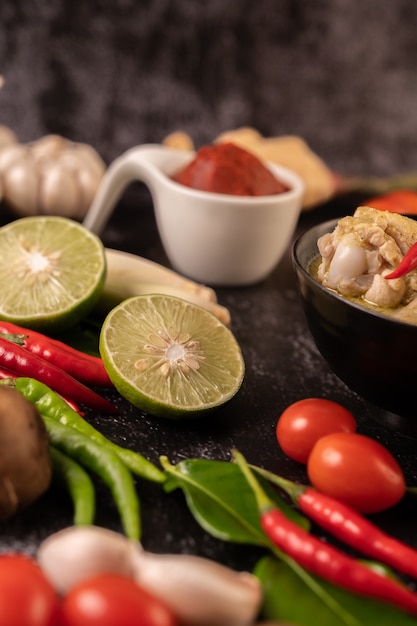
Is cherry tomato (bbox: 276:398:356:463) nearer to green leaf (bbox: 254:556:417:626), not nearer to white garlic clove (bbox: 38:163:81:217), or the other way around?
green leaf (bbox: 254:556:417:626)

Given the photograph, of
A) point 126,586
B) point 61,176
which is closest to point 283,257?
point 61,176

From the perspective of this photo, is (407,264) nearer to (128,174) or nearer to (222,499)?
(222,499)

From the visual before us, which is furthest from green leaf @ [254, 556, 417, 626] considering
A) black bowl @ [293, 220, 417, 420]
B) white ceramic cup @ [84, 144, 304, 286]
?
white ceramic cup @ [84, 144, 304, 286]

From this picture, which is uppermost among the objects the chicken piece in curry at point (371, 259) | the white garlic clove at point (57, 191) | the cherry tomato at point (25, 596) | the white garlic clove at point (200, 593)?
the chicken piece in curry at point (371, 259)

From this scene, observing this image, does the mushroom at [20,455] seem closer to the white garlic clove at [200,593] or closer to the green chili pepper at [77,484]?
the green chili pepper at [77,484]

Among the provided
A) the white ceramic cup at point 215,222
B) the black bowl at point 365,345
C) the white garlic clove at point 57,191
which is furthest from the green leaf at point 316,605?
the white garlic clove at point 57,191

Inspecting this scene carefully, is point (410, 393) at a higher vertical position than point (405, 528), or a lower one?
higher

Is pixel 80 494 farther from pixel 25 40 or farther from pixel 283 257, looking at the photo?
pixel 25 40
